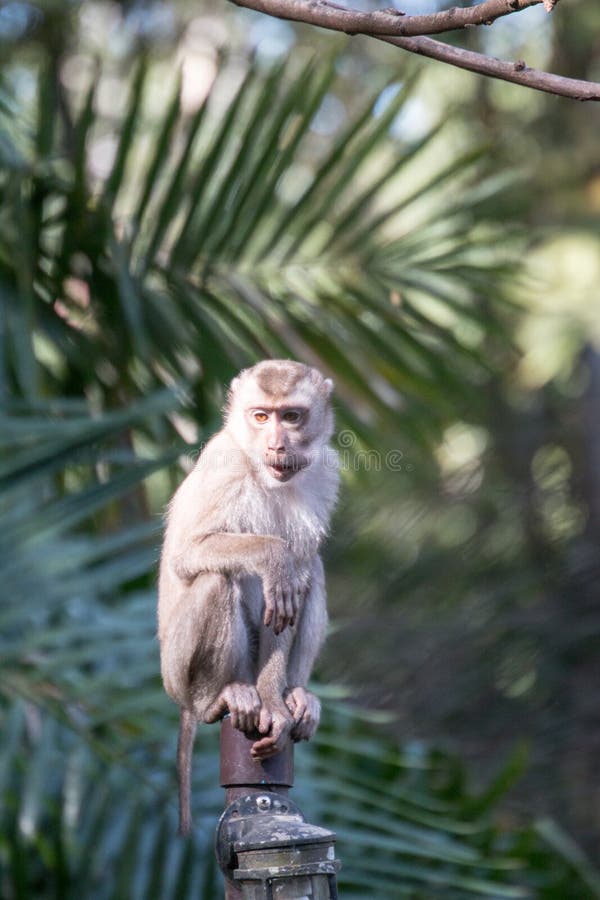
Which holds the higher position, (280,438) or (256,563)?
(280,438)

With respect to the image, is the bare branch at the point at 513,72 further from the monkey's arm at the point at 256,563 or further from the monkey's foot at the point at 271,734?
the monkey's foot at the point at 271,734

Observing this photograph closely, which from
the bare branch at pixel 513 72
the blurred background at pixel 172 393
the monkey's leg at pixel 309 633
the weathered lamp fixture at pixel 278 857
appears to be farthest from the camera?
the blurred background at pixel 172 393

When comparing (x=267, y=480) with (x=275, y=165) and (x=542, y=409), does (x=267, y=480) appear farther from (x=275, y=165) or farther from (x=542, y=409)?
(x=542, y=409)

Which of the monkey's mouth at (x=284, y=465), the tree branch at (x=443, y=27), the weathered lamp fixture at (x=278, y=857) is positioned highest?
the tree branch at (x=443, y=27)

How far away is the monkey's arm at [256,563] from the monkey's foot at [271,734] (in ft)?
0.71

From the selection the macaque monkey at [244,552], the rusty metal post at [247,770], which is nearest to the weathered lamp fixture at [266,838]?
the rusty metal post at [247,770]

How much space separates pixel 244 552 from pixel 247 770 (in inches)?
17.5

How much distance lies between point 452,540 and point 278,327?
6.50 meters

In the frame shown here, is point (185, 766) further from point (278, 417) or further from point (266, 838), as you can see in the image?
point (278, 417)

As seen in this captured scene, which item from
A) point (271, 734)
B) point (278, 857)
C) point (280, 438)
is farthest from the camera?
point (280, 438)

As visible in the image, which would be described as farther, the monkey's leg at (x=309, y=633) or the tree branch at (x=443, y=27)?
the monkey's leg at (x=309, y=633)

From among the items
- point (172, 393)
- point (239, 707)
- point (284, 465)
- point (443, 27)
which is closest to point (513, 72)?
point (443, 27)

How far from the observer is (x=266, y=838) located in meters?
2.30

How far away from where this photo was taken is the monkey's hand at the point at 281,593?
2.36 m
